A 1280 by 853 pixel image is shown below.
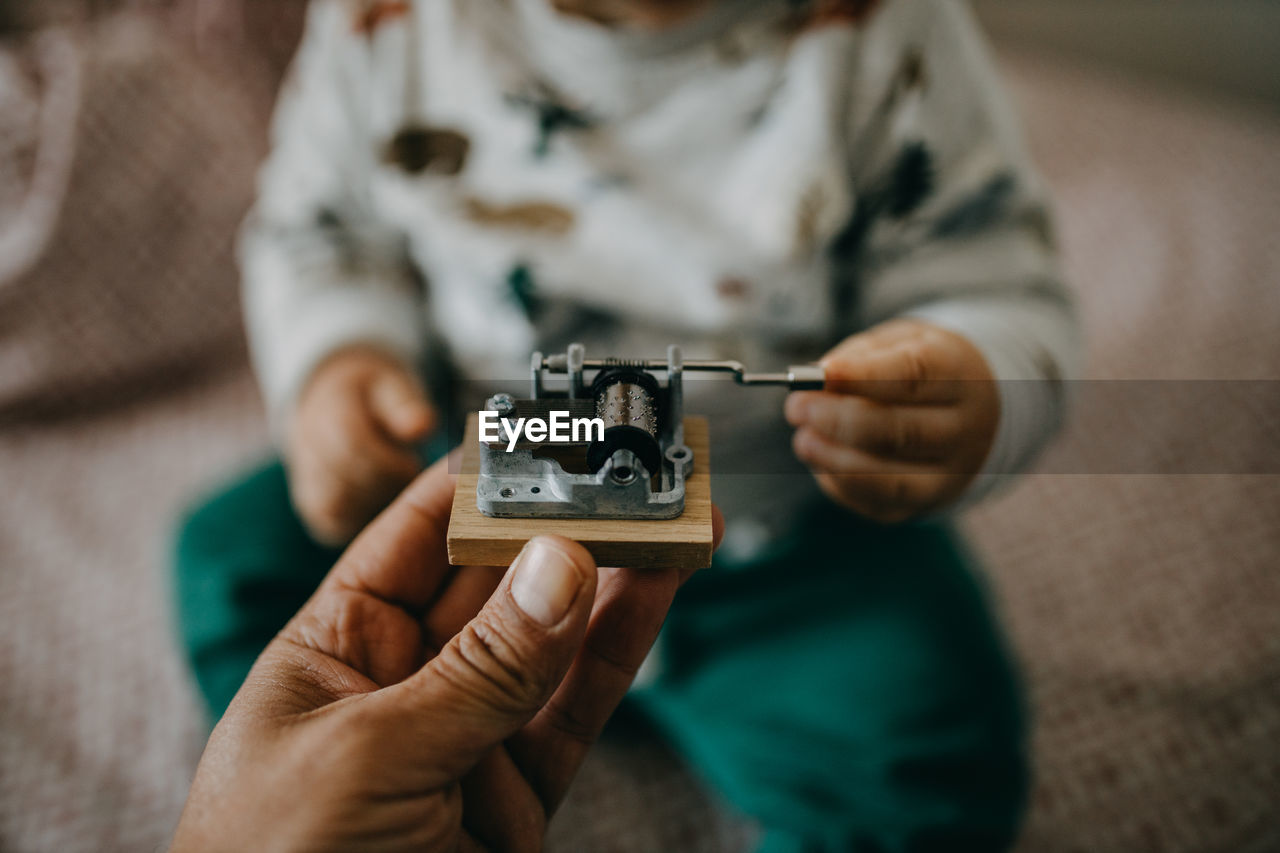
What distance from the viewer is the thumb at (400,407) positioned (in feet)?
1.82

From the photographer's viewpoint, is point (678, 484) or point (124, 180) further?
point (124, 180)

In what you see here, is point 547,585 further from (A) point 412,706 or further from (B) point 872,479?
(B) point 872,479

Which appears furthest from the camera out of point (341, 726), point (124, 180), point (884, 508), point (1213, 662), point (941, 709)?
point (124, 180)

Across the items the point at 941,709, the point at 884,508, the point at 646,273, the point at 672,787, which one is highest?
the point at 646,273

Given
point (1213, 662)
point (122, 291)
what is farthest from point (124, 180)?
point (1213, 662)

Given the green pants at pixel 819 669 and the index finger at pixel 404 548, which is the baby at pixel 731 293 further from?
the index finger at pixel 404 548

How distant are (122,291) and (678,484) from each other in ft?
2.75

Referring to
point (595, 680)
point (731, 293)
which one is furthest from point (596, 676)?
point (731, 293)

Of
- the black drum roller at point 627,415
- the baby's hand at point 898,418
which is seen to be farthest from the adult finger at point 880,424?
the black drum roller at point 627,415

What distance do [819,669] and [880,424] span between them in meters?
0.28

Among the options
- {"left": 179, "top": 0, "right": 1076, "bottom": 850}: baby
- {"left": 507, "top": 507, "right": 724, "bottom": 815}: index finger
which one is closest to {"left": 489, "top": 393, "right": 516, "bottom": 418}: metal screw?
{"left": 507, "top": 507, "right": 724, "bottom": 815}: index finger

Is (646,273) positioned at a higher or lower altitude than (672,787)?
higher

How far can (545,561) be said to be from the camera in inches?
13.3

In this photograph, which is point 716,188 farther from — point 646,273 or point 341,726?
point 341,726
